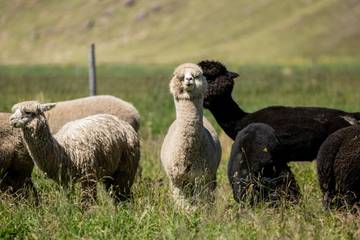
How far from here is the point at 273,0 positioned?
12456cm

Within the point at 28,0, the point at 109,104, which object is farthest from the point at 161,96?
the point at 28,0

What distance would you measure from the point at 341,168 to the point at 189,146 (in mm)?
1525

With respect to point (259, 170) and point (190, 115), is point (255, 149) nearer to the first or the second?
point (259, 170)

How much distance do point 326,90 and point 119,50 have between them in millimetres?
97573

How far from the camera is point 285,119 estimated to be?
896 cm

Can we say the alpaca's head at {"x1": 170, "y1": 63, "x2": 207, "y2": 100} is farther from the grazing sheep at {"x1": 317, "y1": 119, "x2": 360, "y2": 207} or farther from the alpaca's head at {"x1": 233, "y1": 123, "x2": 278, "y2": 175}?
the grazing sheep at {"x1": 317, "y1": 119, "x2": 360, "y2": 207}

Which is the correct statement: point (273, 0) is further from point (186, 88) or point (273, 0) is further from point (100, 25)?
point (186, 88)

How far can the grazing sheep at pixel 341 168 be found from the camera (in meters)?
6.88

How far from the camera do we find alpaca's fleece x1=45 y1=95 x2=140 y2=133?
10391 mm

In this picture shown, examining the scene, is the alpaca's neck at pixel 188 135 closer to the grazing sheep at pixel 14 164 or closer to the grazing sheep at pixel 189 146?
the grazing sheep at pixel 189 146

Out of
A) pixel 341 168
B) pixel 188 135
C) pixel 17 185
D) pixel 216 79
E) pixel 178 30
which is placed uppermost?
pixel 216 79

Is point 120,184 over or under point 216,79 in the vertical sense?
under

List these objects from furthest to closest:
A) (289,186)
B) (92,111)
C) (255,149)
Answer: (92,111) < (255,149) < (289,186)

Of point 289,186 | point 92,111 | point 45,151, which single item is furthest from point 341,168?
point 92,111
